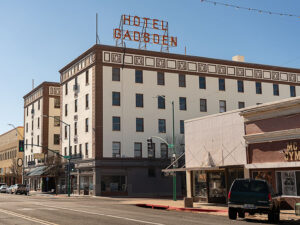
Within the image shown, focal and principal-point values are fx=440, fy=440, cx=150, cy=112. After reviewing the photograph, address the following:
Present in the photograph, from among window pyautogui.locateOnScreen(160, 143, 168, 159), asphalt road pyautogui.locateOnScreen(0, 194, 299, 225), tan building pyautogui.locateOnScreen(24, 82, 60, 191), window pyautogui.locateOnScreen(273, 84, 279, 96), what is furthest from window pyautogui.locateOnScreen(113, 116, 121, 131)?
asphalt road pyautogui.locateOnScreen(0, 194, 299, 225)

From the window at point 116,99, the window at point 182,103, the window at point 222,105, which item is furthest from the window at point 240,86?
the window at point 116,99

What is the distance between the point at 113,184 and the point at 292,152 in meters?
32.2

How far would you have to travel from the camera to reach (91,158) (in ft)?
175

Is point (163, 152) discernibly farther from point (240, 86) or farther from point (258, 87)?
point (258, 87)

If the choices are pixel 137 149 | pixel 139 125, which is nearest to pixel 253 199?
pixel 137 149

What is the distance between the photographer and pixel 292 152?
24.3 m

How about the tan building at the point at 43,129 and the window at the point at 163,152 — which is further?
the tan building at the point at 43,129

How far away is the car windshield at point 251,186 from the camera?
19.5 metres

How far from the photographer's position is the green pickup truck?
19.1m

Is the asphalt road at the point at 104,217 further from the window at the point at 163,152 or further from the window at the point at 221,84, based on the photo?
the window at the point at 221,84

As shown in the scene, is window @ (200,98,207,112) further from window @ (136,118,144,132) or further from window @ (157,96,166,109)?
window @ (136,118,144,132)

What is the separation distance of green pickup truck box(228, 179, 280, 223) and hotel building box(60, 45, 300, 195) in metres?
31.5

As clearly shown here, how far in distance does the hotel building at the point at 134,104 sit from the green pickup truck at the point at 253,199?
31524 mm

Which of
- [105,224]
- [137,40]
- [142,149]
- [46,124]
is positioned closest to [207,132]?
[105,224]
